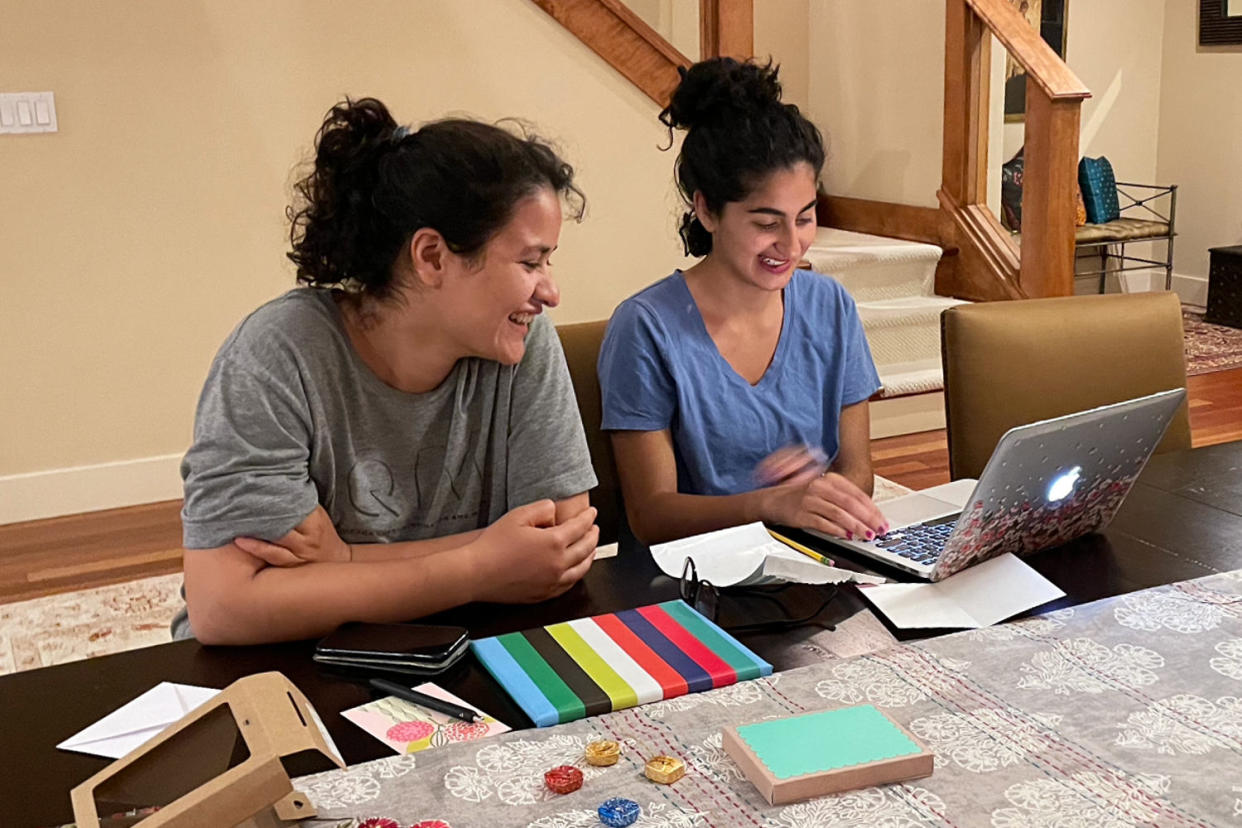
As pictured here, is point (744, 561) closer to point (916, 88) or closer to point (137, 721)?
point (137, 721)

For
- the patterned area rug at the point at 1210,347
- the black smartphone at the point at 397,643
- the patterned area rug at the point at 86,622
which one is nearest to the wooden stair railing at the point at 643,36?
the patterned area rug at the point at 86,622

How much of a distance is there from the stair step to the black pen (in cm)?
361

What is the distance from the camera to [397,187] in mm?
1446

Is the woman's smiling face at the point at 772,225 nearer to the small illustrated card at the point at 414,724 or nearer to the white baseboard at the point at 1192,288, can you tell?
the small illustrated card at the point at 414,724

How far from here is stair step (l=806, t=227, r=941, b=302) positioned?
15.4 feet

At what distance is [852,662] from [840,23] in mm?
4944

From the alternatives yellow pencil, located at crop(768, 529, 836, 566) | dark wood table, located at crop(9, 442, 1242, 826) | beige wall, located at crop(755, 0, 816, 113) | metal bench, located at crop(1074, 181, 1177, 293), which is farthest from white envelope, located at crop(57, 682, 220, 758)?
metal bench, located at crop(1074, 181, 1177, 293)

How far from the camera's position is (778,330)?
75.5 inches

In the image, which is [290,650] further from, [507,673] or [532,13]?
[532,13]

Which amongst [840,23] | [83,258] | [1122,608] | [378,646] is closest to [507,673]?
[378,646]

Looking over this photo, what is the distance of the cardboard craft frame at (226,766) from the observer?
0.85 metres

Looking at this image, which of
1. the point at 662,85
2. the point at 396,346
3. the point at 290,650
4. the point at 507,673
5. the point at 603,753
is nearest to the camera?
the point at 603,753

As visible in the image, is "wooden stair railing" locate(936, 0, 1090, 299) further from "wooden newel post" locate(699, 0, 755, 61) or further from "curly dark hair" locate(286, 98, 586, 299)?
"curly dark hair" locate(286, 98, 586, 299)

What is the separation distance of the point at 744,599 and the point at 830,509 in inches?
8.9
